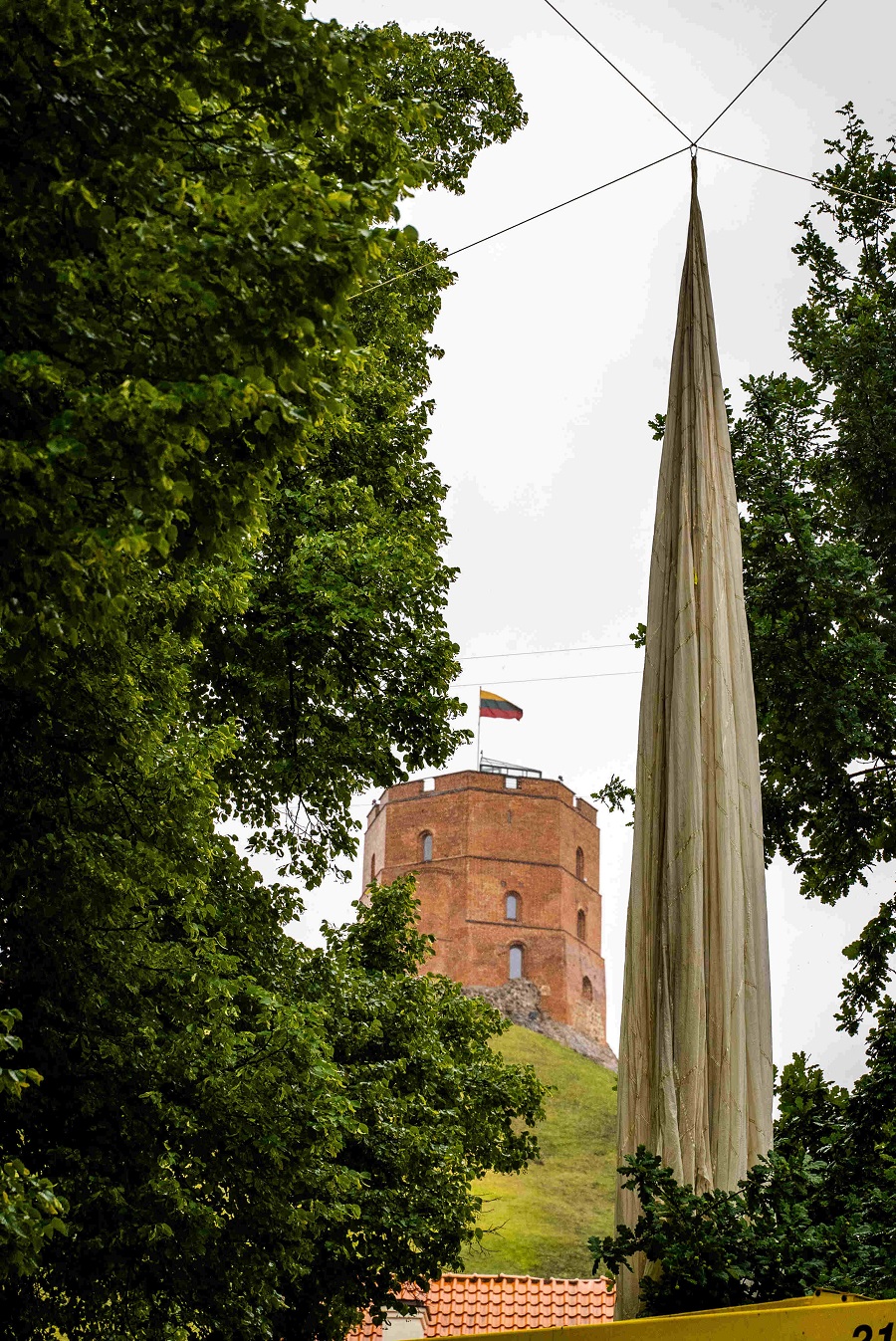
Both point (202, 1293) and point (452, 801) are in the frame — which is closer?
point (202, 1293)

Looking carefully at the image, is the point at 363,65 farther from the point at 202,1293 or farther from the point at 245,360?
the point at 202,1293

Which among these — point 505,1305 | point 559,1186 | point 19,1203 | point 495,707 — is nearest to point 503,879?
point 495,707

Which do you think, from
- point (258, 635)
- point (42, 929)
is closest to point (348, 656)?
point (258, 635)

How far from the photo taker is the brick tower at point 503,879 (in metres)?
59.5

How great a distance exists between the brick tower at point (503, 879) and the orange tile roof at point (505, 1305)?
39283 mm

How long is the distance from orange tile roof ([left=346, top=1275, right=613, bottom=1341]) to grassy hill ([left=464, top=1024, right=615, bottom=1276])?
9.05 m

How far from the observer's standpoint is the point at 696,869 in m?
3.87

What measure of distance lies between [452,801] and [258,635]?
5270 cm

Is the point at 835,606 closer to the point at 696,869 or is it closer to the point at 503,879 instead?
the point at 696,869

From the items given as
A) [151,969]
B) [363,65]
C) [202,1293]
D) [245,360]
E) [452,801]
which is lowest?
[202,1293]

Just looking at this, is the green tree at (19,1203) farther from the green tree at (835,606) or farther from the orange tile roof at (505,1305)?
the orange tile roof at (505,1305)

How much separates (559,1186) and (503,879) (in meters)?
20.1

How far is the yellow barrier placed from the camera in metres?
2.83

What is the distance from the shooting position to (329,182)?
3885 mm
